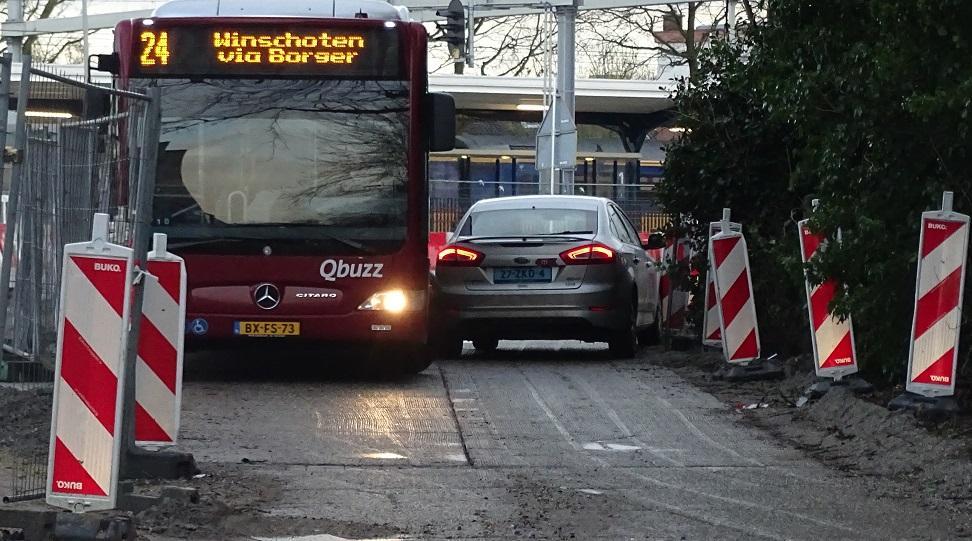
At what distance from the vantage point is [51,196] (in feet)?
25.6

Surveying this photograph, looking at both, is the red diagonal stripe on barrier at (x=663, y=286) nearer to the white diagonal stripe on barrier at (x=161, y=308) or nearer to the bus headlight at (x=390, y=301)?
the bus headlight at (x=390, y=301)

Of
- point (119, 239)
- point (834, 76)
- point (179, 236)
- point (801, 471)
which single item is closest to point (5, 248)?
point (119, 239)

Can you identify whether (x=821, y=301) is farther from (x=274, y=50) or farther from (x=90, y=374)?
(x=90, y=374)

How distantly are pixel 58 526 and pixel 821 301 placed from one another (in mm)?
7083

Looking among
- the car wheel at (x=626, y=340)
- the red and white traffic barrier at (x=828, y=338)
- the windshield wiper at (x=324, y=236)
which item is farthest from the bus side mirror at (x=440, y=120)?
the car wheel at (x=626, y=340)

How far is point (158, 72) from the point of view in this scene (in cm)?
1386

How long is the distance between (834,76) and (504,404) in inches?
135

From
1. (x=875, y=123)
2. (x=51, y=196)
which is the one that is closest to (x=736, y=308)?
(x=875, y=123)

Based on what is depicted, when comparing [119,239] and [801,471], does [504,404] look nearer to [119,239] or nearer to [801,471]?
[801,471]

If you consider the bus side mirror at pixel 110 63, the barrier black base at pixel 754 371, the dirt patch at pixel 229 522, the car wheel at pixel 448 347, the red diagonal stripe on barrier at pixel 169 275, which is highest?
the bus side mirror at pixel 110 63

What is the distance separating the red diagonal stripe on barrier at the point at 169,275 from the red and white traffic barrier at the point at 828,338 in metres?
4.83

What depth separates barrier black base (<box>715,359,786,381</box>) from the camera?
46.4ft

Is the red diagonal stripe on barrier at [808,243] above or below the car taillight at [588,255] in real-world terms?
above

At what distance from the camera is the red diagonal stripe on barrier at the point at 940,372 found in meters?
10.4
